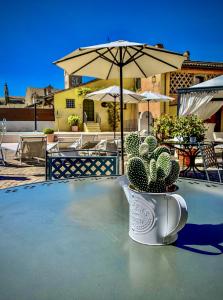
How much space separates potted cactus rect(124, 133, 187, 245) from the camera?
3.24 ft

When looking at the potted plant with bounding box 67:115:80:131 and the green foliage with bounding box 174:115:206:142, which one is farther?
the potted plant with bounding box 67:115:80:131

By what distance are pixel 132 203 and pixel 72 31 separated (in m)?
14.2

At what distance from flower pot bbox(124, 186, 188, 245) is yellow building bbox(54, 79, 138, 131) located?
21.1 meters

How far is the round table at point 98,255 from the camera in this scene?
0.77 m

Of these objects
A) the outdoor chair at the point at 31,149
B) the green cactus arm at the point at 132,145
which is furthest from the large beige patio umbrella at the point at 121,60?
the outdoor chair at the point at 31,149

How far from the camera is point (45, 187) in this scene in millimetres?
1999

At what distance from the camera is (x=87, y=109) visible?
77.7 feet

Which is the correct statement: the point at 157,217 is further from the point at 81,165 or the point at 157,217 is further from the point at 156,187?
the point at 81,165

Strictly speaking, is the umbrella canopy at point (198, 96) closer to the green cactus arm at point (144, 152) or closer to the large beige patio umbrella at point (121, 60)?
the large beige patio umbrella at point (121, 60)

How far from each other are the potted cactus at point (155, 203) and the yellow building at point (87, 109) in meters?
21.1

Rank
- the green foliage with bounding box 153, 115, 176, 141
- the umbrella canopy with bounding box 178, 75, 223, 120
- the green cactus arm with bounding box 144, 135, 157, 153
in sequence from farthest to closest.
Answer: the umbrella canopy with bounding box 178, 75, 223, 120 < the green foliage with bounding box 153, 115, 176, 141 < the green cactus arm with bounding box 144, 135, 157, 153

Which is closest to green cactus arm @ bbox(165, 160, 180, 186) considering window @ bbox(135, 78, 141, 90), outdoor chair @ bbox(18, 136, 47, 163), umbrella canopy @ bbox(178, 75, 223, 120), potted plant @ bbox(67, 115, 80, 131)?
outdoor chair @ bbox(18, 136, 47, 163)

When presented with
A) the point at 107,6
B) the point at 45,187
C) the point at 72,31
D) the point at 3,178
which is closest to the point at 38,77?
the point at 72,31

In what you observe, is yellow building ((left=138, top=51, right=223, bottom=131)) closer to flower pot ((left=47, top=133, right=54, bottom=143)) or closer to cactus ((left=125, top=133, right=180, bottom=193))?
flower pot ((left=47, top=133, right=54, bottom=143))
